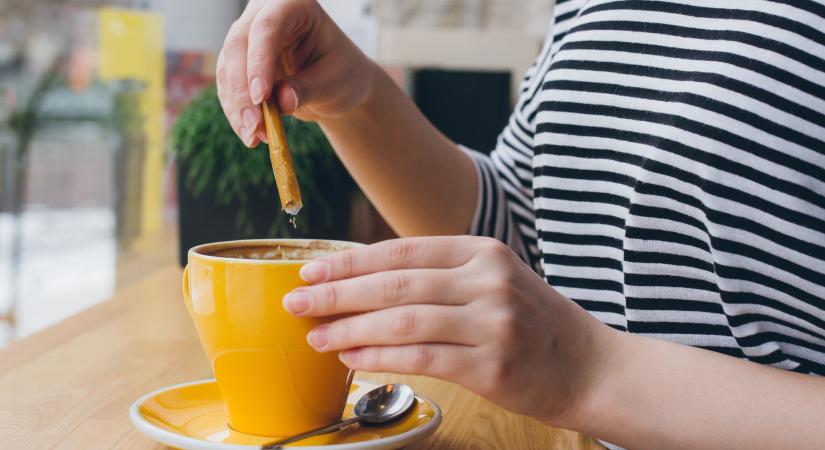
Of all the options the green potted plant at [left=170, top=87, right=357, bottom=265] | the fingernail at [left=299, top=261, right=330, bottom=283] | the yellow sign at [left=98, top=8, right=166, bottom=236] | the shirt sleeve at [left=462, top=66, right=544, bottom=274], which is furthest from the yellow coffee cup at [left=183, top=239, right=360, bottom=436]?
the yellow sign at [left=98, top=8, right=166, bottom=236]

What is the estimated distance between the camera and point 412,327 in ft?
1.52

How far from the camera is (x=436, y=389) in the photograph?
0.68 metres

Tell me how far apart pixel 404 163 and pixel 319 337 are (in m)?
0.45

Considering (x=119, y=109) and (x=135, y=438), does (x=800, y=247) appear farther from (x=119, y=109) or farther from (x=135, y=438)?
(x=119, y=109)

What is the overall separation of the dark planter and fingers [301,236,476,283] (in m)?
0.68

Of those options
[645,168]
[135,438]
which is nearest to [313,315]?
[135,438]

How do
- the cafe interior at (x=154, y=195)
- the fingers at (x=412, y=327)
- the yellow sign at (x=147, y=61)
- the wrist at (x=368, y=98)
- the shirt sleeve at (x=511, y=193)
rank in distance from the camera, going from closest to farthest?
the fingers at (x=412, y=327), the cafe interior at (x=154, y=195), the wrist at (x=368, y=98), the shirt sleeve at (x=511, y=193), the yellow sign at (x=147, y=61)

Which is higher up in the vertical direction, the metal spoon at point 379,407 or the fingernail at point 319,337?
the fingernail at point 319,337

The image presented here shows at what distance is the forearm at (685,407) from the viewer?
0.51 meters

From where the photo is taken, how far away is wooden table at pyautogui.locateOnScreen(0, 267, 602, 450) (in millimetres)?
555

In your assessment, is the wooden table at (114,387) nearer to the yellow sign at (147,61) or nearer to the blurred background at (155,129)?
the blurred background at (155,129)

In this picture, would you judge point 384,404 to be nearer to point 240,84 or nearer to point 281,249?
point 281,249

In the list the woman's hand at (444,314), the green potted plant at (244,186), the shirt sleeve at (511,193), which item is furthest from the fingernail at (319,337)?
the green potted plant at (244,186)

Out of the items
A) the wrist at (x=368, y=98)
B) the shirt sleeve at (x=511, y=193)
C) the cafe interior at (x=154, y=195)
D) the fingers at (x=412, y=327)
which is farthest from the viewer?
the shirt sleeve at (x=511, y=193)
